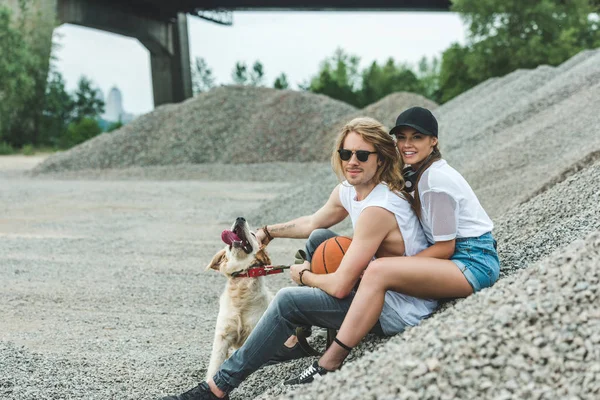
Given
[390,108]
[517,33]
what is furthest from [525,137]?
[517,33]

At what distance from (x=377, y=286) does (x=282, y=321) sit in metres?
0.60

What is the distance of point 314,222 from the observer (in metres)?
5.02

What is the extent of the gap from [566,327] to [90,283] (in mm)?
6514

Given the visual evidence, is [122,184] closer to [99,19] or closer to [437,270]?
[437,270]

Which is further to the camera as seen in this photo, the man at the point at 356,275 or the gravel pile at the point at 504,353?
the man at the point at 356,275

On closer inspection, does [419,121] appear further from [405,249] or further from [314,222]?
[314,222]

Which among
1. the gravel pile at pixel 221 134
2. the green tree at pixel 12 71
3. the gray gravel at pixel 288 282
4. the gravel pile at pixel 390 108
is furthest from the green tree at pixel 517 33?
the green tree at pixel 12 71

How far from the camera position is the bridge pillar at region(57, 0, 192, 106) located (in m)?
41.9

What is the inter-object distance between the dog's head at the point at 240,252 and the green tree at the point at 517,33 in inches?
1336

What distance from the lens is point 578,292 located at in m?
3.40

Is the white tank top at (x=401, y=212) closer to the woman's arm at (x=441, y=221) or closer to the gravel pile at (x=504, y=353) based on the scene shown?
the woman's arm at (x=441, y=221)

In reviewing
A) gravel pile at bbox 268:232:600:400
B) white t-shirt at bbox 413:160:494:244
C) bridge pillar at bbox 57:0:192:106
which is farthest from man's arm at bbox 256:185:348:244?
bridge pillar at bbox 57:0:192:106

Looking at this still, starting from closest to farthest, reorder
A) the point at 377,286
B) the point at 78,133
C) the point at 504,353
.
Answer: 1. the point at 504,353
2. the point at 377,286
3. the point at 78,133

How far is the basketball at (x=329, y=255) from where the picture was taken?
432 cm
